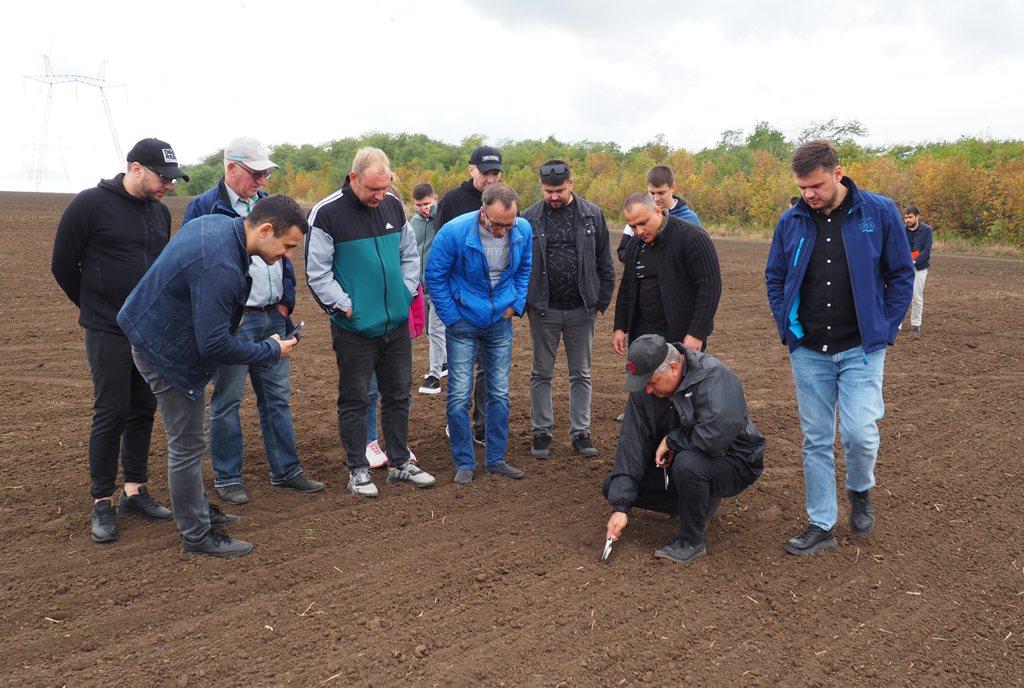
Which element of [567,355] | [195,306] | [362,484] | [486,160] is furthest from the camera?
[486,160]

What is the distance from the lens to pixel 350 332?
211 inches

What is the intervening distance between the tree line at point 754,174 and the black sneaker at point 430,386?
212 inches

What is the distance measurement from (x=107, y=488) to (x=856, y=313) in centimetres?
458

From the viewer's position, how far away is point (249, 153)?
16.5 feet

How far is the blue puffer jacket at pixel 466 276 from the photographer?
5684 millimetres

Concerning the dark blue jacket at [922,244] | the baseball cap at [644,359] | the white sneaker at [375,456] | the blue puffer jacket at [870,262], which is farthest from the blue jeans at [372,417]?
the dark blue jacket at [922,244]

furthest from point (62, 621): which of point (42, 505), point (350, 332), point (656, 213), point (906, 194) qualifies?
point (906, 194)

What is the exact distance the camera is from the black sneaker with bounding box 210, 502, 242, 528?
493cm

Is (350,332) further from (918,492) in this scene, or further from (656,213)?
(918,492)

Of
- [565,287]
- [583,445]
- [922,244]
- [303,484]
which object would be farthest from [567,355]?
[922,244]

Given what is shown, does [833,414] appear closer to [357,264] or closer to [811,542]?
[811,542]

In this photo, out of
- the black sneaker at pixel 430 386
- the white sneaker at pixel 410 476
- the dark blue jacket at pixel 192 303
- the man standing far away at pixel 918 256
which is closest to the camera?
the dark blue jacket at pixel 192 303

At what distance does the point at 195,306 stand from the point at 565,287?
9.66ft

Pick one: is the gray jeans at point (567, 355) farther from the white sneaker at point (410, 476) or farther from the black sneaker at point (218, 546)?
the black sneaker at point (218, 546)
